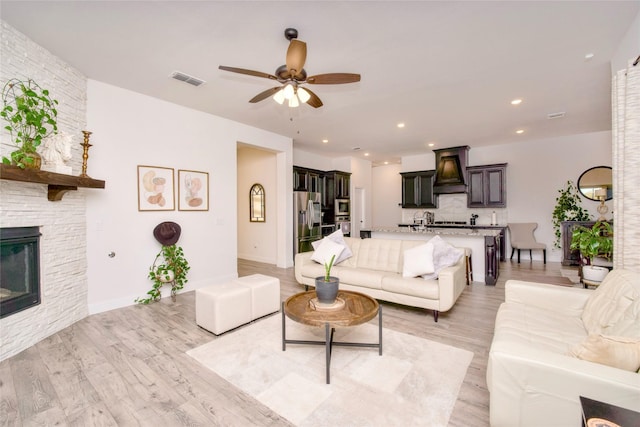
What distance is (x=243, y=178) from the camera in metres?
7.36

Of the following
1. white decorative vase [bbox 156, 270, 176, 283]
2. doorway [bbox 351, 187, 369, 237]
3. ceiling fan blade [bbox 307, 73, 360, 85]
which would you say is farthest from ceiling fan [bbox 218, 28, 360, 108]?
doorway [bbox 351, 187, 369, 237]

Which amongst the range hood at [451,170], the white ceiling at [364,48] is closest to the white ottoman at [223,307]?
the white ceiling at [364,48]

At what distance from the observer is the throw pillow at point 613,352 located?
126 centimetres

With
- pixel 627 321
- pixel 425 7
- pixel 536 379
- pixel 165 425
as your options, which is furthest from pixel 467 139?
pixel 165 425

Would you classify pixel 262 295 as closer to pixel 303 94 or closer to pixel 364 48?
pixel 303 94

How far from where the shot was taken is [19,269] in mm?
2662

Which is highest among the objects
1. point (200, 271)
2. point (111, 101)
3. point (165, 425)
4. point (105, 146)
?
point (111, 101)

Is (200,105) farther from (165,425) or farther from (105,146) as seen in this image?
(165,425)

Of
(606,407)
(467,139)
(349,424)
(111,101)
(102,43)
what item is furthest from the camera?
(467,139)

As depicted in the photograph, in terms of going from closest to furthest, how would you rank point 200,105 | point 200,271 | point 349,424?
point 349,424
point 200,105
point 200,271

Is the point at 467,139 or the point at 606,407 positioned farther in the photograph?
the point at 467,139

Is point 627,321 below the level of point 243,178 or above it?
below

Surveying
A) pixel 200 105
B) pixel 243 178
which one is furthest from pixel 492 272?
pixel 243 178

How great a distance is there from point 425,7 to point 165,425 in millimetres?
3448
